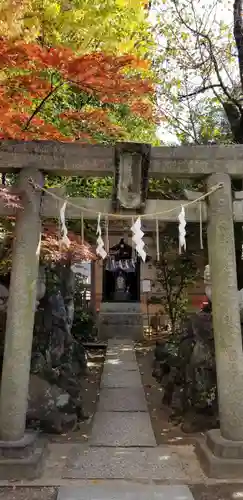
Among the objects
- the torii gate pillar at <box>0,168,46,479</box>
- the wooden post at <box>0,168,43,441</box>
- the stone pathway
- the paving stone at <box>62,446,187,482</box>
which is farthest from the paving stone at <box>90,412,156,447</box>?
the wooden post at <box>0,168,43,441</box>

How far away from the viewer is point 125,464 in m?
4.90

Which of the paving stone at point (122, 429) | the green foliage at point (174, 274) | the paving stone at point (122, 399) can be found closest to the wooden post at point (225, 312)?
the paving stone at point (122, 429)

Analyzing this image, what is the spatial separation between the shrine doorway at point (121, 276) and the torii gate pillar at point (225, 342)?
Result: 11497 mm

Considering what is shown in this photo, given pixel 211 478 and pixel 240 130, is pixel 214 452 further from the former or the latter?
pixel 240 130

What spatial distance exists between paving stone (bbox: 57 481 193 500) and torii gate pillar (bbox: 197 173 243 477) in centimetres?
55

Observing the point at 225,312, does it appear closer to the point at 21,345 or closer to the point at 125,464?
the point at 125,464

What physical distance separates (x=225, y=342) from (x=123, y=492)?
77.7 inches

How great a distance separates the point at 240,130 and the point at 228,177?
4.85m

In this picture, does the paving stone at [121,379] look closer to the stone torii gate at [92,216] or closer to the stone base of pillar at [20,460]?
the stone torii gate at [92,216]

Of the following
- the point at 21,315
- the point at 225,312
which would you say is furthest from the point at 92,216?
the point at 225,312

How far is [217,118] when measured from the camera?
12984 millimetres

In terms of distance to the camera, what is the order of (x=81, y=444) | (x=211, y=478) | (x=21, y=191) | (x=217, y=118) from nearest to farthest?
(x=211, y=478)
(x=21, y=191)
(x=81, y=444)
(x=217, y=118)

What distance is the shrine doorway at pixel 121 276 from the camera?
17.0 meters

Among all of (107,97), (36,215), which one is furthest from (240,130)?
(36,215)
